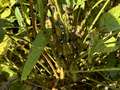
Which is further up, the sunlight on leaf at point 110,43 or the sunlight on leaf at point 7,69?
the sunlight on leaf at point 110,43

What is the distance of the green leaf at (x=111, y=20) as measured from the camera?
0.96 m

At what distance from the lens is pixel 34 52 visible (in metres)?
0.81

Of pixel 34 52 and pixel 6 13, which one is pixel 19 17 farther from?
pixel 34 52

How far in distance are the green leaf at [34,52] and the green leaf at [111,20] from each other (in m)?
0.18

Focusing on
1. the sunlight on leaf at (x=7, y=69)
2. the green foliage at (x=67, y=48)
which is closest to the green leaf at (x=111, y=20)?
the green foliage at (x=67, y=48)

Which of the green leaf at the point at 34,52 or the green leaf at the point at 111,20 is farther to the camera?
the green leaf at the point at 111,20

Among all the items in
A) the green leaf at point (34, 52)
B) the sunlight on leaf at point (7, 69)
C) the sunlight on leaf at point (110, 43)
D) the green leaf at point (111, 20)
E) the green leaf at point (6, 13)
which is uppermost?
the green leaf at point (6, 13)

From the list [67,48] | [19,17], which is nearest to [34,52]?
[67,48]

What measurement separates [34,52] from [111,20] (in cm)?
27

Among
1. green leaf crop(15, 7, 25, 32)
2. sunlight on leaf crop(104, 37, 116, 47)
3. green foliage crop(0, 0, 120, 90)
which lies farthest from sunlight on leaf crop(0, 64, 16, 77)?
sunlight on leaf crop(104, 37, 116, 47)

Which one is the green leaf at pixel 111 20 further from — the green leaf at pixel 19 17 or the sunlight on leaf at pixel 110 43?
the green leaf at pixel 19 17

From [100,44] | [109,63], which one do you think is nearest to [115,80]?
[109,63]

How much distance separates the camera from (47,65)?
107cm

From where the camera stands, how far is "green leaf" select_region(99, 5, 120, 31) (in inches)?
37.7
